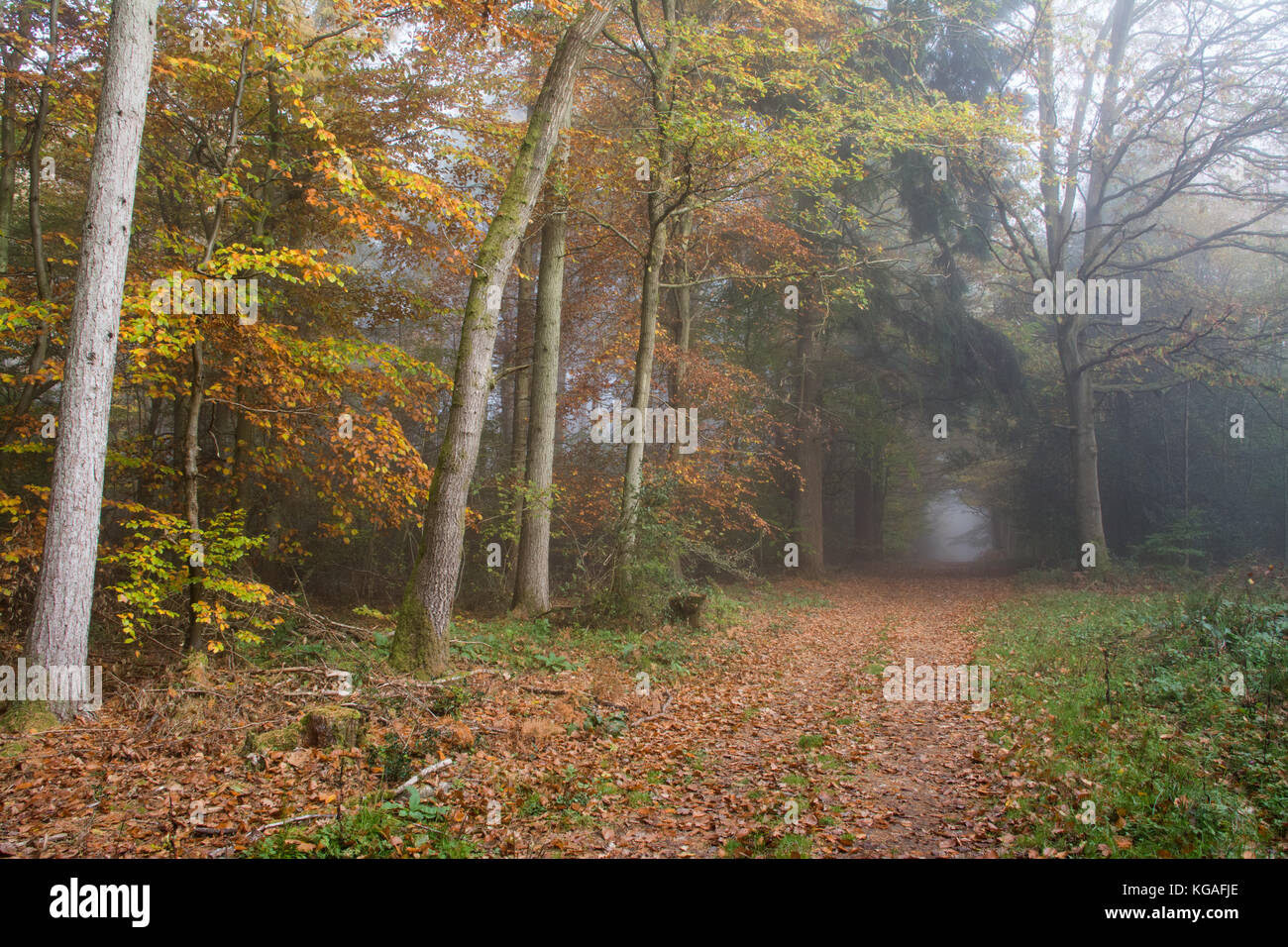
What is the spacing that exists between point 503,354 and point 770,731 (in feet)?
50.6

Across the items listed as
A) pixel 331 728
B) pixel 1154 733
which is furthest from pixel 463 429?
pixel 1154 733

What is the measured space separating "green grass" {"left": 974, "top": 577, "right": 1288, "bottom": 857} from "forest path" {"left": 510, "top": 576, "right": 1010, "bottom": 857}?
406 millimetres

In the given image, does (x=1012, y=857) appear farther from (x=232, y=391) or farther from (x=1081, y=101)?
(x=1081, y=101)

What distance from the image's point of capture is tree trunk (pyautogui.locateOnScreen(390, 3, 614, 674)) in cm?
768

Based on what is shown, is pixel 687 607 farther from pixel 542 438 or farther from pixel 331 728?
pixel 331 728

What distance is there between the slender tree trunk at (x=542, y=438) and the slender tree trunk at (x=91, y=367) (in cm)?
620

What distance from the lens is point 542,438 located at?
1216cm

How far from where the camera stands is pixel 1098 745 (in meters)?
5.46

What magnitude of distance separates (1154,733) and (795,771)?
2717mm

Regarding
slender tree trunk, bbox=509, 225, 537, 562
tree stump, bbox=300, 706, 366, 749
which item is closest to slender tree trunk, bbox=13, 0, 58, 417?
tree stump, bbox=300, 706, 366, 749

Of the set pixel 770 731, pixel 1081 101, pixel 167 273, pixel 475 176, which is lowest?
pixel 770 731

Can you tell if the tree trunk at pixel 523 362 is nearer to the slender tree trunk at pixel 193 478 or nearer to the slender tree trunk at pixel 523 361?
the slender tree trunk at pixel 523 361
